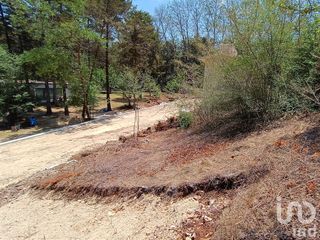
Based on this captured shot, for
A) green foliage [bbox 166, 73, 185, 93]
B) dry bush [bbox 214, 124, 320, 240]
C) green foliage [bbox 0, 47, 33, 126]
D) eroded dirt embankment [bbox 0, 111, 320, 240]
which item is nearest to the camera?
dry bush [bbox 214, 124, 320, 240]

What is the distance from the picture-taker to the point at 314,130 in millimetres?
5035

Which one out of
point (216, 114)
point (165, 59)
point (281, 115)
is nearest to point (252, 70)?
point (281, 115)

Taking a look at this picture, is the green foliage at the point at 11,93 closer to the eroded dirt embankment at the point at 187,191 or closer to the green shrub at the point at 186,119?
the green shrub at the point at 186,119

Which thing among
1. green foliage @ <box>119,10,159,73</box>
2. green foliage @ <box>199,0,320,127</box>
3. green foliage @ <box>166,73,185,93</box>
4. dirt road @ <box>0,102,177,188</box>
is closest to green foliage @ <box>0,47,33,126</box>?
dirt road @ <box>0,102,177,188</box>

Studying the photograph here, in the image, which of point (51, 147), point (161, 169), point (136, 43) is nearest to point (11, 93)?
point (51, 147)

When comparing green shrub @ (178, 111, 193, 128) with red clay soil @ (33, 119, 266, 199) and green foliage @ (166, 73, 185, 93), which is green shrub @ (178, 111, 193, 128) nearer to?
green foliage @ (166, 73, 185, 93)

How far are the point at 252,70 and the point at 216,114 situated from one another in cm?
178

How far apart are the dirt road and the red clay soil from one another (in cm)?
181

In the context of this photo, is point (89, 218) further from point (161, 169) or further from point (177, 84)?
point (177, 84)

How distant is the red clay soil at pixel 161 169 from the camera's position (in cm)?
444

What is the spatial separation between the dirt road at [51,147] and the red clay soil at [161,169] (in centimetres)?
181

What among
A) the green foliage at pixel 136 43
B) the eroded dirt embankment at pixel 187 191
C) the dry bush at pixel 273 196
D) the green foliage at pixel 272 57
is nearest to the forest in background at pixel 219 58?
the green foliage at pixel 272 57

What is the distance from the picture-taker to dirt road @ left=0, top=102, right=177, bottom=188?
9.45 meters

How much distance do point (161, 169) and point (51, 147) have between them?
25.5ft
